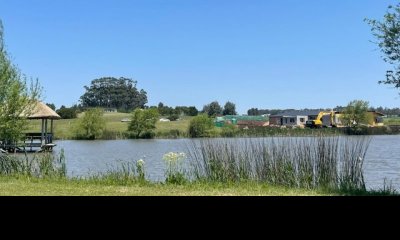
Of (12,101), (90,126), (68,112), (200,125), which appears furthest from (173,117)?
(12,101)

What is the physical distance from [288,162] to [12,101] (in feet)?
48.9

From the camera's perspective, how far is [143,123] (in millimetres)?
58156

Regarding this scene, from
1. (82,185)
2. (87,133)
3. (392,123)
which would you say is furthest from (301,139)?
(392,123)

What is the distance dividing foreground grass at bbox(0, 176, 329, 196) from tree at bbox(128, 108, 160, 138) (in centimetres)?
4677

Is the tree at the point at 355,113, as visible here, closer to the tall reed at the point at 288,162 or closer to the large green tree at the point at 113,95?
the tall reed at the point at 288,162

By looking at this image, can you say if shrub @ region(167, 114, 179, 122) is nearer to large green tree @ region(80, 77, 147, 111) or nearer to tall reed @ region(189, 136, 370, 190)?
large green tree @ region(80, 77, 147, 111)

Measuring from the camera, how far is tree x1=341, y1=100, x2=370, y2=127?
1633 inches

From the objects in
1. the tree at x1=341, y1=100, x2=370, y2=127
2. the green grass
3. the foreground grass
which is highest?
the tree at x1=341, y1=100, x2=370, y2=127

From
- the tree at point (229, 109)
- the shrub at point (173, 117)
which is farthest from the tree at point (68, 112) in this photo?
the tree at point (229, 109)

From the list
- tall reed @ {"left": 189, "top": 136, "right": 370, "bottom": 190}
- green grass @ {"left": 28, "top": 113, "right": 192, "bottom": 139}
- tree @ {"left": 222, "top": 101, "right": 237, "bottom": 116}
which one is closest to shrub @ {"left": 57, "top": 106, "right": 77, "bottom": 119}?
green grass @ {"left": 28, "top": 113, "right": 192, "bottom": 139}
